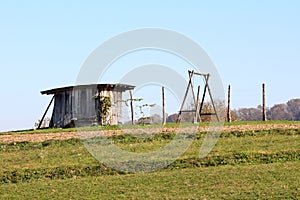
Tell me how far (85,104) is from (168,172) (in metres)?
22.9

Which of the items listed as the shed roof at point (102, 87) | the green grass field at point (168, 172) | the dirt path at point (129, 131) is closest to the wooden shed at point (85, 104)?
the shed roof at point (102, 87)

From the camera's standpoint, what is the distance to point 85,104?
137ft

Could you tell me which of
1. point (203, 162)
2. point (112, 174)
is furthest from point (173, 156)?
point (112, 174)

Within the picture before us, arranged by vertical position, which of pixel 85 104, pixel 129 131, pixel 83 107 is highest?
pixel 85 104

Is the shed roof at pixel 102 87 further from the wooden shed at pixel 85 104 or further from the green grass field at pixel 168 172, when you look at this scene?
the green grass field at pixel 168 172

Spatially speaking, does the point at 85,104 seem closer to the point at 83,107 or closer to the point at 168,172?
the point at 83,107

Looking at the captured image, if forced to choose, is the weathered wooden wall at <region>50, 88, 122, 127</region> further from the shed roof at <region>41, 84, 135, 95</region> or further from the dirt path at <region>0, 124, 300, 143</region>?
the dirt path at <region>0, 124, 300, 143</region>

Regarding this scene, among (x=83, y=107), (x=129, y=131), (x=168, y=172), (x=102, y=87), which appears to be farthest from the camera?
(x=102, y=87)

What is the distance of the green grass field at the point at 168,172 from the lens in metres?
16.4

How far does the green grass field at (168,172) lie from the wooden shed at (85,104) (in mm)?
13207

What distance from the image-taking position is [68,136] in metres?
30.0

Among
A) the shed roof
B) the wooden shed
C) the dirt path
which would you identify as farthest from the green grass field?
the shed roof

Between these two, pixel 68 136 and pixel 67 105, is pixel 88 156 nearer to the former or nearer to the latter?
pixel 68 136

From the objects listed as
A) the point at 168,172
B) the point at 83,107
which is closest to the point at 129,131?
the point at 168,172
